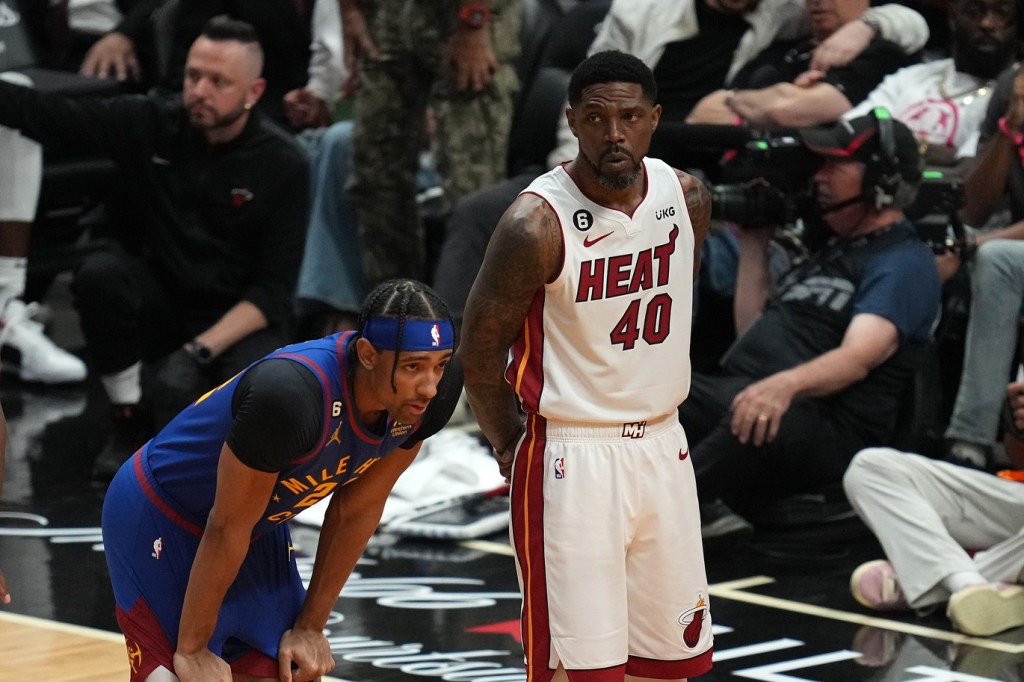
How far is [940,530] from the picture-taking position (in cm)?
534

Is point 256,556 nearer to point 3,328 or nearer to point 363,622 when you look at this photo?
point 363,622

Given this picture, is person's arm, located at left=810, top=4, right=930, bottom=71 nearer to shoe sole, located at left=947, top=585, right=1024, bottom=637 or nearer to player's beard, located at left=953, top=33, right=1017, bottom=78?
player's beard, located at left=953, top=33, right=1017, bottom=78

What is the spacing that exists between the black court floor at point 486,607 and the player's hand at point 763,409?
463 mm

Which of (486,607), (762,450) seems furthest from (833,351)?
(486,607)

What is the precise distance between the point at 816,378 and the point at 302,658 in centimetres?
273

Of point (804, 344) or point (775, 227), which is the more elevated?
point (775, 227)

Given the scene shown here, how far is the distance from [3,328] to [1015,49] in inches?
194

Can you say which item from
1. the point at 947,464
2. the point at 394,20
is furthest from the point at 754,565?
the point at 394,20

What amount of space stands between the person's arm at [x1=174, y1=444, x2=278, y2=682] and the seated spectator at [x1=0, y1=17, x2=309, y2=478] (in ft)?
11.6

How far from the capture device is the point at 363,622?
5.25m

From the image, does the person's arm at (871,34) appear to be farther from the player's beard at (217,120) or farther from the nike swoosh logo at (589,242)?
the nike swoosh logo at (589,242)

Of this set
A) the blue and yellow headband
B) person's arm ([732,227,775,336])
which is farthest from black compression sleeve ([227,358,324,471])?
person's arm ([732,227,775,336])

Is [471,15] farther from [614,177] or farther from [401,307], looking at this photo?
[401,307]

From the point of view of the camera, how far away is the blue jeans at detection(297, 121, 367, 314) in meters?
7.80
